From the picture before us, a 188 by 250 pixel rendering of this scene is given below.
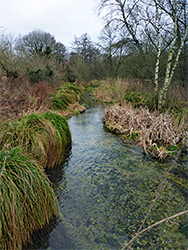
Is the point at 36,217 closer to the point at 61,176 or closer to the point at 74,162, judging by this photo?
the point at 61,176

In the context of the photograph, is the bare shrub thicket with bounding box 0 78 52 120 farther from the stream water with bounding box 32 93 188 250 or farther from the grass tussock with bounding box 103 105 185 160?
the grass tussock with bounding box 103 105 185 160

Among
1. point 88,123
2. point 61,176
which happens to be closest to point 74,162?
point 61,176

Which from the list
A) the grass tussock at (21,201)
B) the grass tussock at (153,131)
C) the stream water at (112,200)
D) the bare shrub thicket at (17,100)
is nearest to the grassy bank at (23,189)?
the grass tussock at (21,201)

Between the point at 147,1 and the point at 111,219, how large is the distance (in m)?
8.50

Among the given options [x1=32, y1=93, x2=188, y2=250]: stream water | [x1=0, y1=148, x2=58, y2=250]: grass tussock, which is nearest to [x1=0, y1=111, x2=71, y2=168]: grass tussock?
[x1=32, y1=93, x2=188, y2=250]: stream water

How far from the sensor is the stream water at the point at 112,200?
7.13ft

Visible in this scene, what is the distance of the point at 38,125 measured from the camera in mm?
3752

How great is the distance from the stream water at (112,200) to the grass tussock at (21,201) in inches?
10.1

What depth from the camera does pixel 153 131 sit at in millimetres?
5148

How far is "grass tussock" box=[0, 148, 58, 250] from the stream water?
258 mm

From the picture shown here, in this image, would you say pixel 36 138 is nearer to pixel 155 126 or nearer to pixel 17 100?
pixel 17 100

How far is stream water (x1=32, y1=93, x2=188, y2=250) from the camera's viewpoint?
7.13 ft

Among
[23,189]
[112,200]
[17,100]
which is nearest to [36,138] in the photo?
[23,189]

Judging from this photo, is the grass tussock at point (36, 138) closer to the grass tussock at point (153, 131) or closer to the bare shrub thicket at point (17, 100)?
the bare shrub thicket at point (17, 100)
